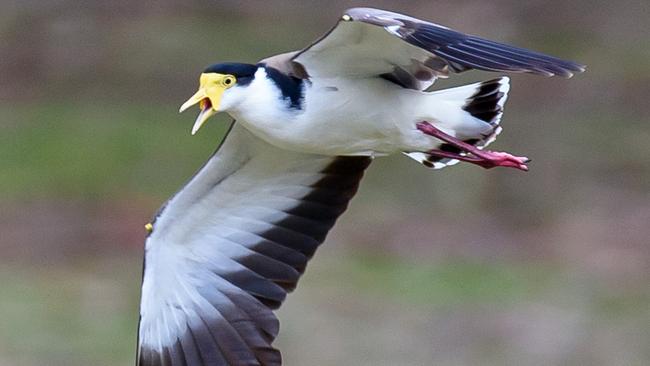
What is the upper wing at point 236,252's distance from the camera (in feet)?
23.8

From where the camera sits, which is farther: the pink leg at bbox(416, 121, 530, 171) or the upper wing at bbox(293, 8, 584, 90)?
the pink leg at bbox(416, 121, 530, 171)

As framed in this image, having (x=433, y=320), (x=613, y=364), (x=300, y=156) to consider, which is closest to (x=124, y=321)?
(x=433, y=320)

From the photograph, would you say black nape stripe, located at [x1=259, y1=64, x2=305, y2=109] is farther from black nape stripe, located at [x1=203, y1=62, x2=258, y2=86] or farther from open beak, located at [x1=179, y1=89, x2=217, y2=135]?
open beak, located at [x1=179, y1=89, x2=217, y2=135]

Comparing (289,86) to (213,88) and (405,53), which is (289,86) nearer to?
(213,88)

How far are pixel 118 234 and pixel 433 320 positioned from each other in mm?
2536

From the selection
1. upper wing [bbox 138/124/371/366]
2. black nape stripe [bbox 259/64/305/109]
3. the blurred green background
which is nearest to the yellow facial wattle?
black nape stripe [bbox 259/64/305/109]

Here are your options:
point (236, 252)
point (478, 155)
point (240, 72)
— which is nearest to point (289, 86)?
point (240, 72)

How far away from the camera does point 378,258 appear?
12359 millimetres

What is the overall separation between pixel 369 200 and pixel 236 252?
5.71 meters

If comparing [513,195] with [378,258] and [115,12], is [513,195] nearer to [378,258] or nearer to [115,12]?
[378,258]

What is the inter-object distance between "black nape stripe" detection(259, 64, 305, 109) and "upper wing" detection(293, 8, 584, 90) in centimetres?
7

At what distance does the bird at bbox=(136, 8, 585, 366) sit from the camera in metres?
6.56

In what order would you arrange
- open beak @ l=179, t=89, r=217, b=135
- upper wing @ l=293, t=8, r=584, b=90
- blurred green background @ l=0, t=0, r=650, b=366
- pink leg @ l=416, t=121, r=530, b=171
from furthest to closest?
blurred green background @ l=0, t=0, r=650, b=366 < pink leg @ l=416, t=121, r=530, b=171 < open beak @ l=179, t=89, r=217, b=135 < upper wing @ l=293, t=8, r=584, b=90

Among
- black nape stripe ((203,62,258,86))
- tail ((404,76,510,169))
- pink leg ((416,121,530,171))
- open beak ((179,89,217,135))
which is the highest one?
tail ((404,76,510,169))
